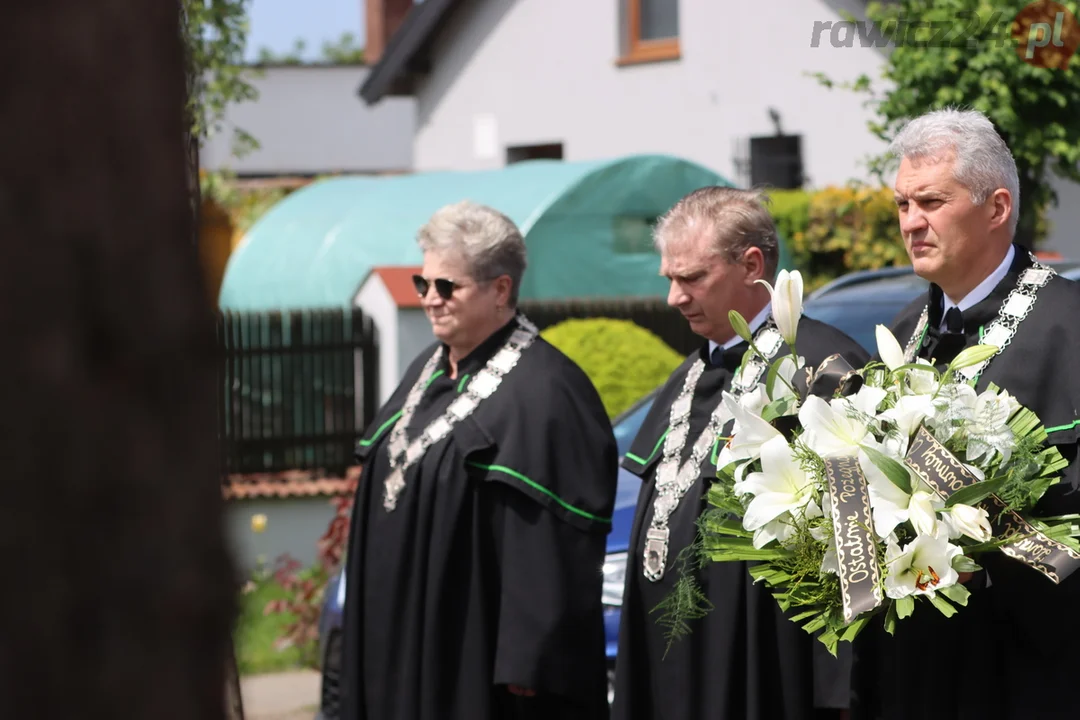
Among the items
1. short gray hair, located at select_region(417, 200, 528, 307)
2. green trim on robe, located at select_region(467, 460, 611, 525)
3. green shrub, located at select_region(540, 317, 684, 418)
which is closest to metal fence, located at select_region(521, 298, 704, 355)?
green shrub, located at select_region(540, 317, 684, 418)

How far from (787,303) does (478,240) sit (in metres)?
1.62

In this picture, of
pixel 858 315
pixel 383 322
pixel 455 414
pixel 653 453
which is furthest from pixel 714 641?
pixel 383 322

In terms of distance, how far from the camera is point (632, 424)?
267 inches

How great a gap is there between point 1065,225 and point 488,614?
1340 centimetres

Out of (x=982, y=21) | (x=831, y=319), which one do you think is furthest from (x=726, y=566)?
(x=982, y=21)

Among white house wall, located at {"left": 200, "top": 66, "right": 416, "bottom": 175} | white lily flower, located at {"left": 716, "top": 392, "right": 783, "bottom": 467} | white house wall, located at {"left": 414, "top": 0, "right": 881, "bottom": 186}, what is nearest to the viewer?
white lily flower, located at {"left": 716, "top": 392, "right": 783, "bottom": 467}

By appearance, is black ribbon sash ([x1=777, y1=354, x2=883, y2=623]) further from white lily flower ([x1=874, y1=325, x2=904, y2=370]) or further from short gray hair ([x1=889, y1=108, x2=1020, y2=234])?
short gray hair ([x1=889, y1=108, x2=1020, y2=234])

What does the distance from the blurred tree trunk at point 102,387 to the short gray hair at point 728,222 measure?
2.86 metres

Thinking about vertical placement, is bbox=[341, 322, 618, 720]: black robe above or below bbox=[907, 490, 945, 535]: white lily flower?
below

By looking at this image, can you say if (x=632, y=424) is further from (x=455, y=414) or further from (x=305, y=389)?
(x=305, y=389)

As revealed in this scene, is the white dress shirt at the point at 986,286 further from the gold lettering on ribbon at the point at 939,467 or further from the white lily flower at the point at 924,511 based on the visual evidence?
the white lily flower at the point at 924,511

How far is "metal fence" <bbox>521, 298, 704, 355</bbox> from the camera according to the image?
11.6 m

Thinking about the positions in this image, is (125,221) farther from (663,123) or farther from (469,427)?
(663,123)

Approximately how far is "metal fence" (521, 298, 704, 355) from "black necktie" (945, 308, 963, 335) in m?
7.95
